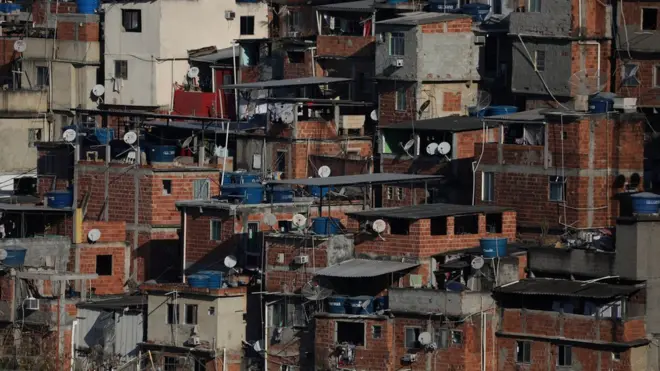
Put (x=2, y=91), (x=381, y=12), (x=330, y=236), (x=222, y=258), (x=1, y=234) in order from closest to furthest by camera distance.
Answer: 1. (x=330, y=236)
2. (x=222, y=258)
3. (x=1, y=234)
4. (x=381, y=12)
5. (x=2, y=91)

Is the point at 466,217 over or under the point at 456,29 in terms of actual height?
under

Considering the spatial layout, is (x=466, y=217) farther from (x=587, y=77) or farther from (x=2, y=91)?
(x=2, y=91)

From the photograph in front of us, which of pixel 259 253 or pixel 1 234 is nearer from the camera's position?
pixel 259 253

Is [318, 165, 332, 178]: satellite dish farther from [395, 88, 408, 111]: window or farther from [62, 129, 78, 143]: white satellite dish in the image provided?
[62, 129, 78, 143]: white satellite dish

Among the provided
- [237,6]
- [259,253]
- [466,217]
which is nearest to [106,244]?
[259,253]

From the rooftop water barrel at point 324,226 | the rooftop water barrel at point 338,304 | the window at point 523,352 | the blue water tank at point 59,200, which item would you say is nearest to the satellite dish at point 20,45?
the blue water tank at point 59,200

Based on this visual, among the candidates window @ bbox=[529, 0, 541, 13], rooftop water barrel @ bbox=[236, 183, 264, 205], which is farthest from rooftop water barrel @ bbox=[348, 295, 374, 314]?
window @ bbox=[529, 0, 541, 13]

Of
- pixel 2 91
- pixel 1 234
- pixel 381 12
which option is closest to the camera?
pixel 1 234

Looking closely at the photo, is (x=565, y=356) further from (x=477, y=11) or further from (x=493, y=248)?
(x=477, y=11)
